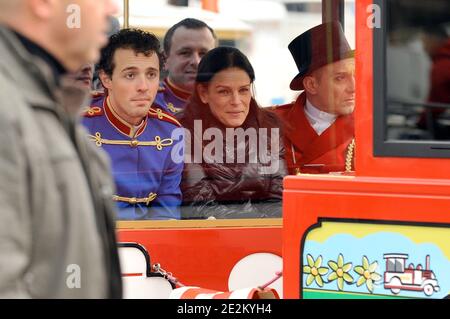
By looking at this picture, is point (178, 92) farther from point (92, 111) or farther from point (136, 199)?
point (136, 199)

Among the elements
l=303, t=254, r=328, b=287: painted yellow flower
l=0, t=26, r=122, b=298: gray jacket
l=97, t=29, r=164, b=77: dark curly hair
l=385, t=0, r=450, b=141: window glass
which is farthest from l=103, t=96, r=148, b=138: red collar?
l=0, t=26, r=122, b=298: gray jacket

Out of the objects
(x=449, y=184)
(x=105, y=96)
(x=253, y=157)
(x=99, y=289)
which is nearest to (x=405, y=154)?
(x=449, y=184)

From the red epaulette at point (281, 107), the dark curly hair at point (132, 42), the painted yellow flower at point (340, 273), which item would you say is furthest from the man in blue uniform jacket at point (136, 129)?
the painted yellow flower at point (340, 273)

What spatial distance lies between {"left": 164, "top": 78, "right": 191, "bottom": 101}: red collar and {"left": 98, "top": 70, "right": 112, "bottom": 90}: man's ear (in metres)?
0.23

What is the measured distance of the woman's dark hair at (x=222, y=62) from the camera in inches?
177

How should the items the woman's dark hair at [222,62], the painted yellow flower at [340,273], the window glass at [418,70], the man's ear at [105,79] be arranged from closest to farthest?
1. the window glass at [418,70]
2. the painted yellow flower at [340,273]
3. the man's ear at [105,79]
4. the woman's dark hair at [222,62]

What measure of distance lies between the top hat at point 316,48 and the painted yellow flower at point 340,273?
3.66 feet

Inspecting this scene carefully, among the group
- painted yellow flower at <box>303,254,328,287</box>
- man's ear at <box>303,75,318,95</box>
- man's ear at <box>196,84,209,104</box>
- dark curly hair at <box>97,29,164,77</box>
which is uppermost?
dark curly hair at <box>97,29,164,77</box>

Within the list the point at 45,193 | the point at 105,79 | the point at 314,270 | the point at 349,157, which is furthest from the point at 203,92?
the point at 45,193

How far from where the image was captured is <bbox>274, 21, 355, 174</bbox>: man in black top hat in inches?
176

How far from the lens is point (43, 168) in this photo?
74.9 inches

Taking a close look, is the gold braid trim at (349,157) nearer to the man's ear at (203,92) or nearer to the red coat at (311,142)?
the red coat at (311,142)

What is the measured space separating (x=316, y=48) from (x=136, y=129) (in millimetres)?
829

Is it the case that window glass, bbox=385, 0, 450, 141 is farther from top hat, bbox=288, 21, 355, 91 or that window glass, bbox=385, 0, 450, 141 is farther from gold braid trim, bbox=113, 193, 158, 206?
gold braid trim, bbox=113, 193, 158, 206
